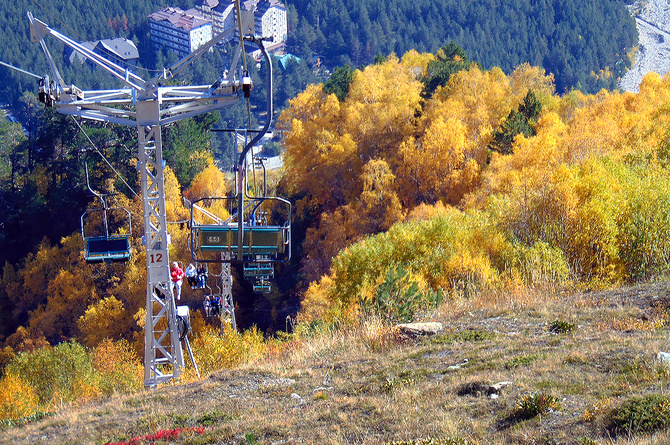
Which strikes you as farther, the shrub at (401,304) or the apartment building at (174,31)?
the apartment building at (174,31)

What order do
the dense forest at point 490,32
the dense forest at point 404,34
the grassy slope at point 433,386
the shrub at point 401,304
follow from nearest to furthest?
the grassy slope at point 433,386
the shrub at point 401,304
the dense forest at point 404,34
the dense forest at point 490,32

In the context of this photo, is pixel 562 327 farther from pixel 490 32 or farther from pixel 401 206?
pixel 490 32

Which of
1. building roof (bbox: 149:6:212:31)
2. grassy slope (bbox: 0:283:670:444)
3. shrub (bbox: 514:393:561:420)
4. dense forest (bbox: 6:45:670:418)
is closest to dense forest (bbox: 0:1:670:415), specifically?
dense forest (bbox: 6:45:670:418)

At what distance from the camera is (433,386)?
36.3ft

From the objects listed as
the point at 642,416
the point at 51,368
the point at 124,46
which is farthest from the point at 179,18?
the point at 642,416

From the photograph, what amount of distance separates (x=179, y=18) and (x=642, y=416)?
584 feet

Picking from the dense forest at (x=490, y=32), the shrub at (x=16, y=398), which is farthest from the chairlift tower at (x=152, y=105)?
the dense forest at (x=490, y=32)

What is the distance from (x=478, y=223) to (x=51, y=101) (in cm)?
2116

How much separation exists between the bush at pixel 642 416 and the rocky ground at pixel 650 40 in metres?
142

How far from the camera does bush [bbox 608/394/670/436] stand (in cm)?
805

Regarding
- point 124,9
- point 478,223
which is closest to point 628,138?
point 478,223

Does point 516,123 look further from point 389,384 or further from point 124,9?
point 124,9

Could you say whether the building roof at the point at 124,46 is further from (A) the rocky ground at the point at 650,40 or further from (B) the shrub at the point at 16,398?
(B) the shrub at the point at 16,398

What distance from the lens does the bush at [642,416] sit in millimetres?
8047
